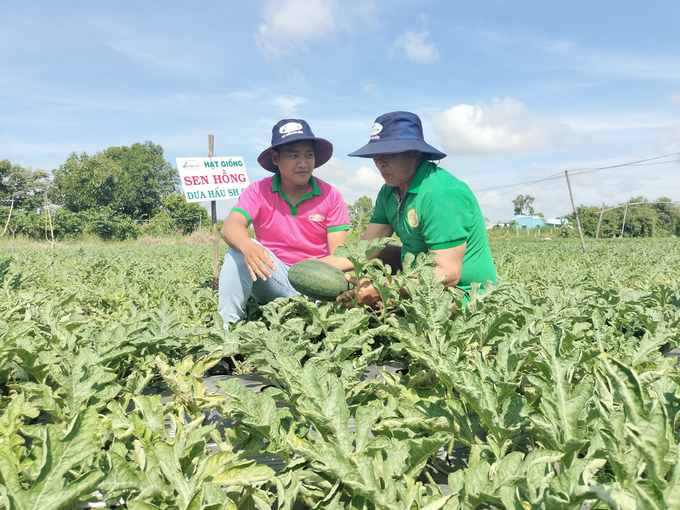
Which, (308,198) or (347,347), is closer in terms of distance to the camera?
(347,347)

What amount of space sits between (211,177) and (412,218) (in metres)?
3.83

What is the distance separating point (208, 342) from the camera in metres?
2.30

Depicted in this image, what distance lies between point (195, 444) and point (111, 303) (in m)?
3.13

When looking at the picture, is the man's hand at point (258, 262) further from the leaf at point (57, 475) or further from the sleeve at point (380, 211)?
the leaf at point (57, 475)

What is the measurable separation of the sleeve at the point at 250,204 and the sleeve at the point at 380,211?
113 centimetres

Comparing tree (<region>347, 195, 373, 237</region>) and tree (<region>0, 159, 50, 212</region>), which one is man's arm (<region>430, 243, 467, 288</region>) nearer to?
tree (<region>347, 195, 373, 237</region>)

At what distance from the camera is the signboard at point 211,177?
20.2 ft

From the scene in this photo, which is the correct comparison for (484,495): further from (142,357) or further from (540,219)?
(540,219)

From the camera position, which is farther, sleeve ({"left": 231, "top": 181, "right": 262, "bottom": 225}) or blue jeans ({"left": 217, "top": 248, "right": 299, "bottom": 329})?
sleeve ({"left": 231, "top": 181, "right": 262, "bottom": 225})

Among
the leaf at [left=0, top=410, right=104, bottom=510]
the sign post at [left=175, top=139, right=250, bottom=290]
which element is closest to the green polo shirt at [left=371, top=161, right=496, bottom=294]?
the leaf at [left=0, top=410, right=104, bottom=510]

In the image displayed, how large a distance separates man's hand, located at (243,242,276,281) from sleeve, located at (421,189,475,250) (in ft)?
3.85

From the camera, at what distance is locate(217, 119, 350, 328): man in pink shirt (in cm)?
389

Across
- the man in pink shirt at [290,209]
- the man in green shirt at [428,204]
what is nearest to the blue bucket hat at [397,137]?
the man in green shirt at [428,204]

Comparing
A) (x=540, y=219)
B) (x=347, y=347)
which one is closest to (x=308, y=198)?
(x=347, y=347)
